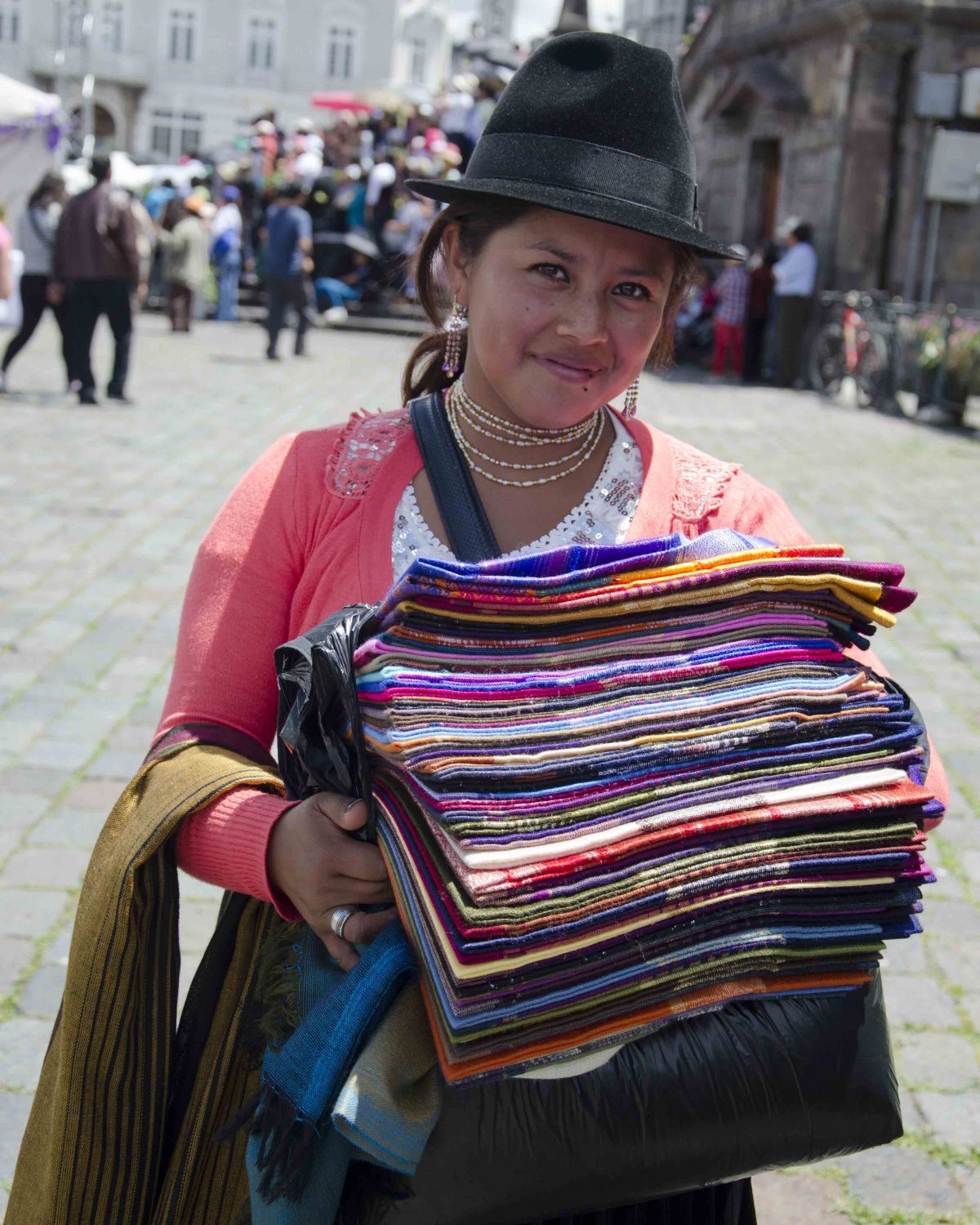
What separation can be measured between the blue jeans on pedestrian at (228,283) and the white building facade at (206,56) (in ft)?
136

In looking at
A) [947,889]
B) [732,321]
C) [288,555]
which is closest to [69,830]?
[947,889]

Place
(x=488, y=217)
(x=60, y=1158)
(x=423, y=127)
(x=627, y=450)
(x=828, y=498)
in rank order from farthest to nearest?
(x=423, y=127) < (x=828, y=498) < (x=627, y=450) < (x=488, y=217) < (x=60, y=1158)

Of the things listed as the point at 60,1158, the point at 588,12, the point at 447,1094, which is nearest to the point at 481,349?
the point at 447,1094

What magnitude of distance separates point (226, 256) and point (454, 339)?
19508 mm

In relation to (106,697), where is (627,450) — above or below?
above

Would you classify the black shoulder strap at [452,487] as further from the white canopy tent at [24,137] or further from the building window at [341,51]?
the building window at [341,51]

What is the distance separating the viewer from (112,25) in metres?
60.2

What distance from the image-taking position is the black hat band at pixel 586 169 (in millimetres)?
1585

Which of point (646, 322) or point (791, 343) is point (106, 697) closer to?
point (646, 322)

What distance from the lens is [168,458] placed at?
979 centimetres

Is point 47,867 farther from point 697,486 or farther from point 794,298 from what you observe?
point 794,298

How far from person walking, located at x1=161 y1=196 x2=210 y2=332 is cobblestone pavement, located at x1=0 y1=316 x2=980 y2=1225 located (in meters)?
3.51

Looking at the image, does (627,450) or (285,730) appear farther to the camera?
(627,450)

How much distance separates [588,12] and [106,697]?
1382 cm
